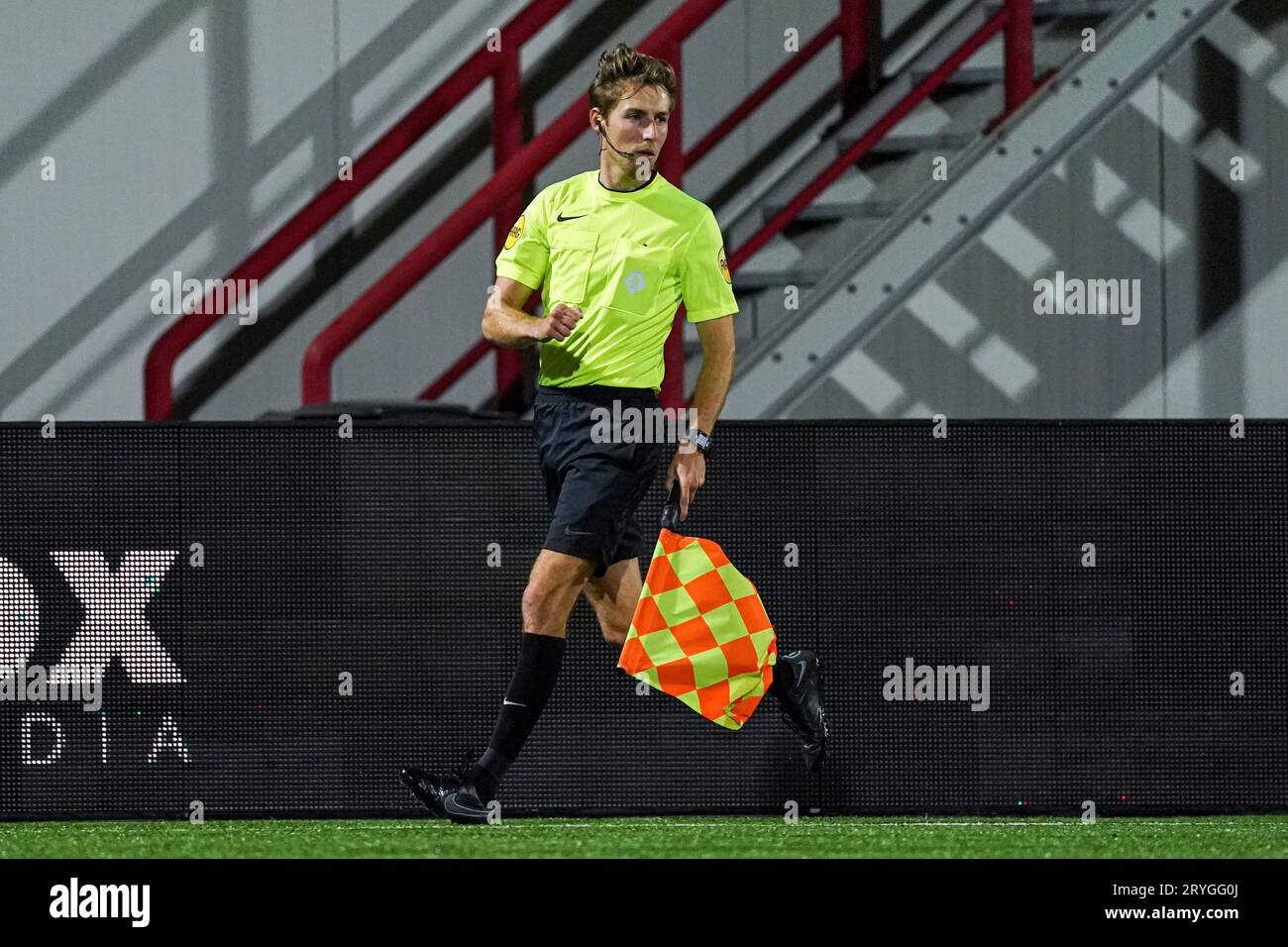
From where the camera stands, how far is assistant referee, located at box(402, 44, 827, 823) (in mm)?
5457

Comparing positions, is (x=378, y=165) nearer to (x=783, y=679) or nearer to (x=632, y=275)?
(x=632, y=275)

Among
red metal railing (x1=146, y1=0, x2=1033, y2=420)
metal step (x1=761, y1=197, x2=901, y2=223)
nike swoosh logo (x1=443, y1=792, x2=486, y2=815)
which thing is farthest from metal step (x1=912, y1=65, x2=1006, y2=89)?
nike swoosh logo (x1=443, y1=792, x2=486, y2=815)

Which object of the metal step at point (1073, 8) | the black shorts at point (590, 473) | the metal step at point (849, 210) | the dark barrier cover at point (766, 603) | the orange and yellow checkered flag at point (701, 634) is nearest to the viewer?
the black shorts at point (590, 473)

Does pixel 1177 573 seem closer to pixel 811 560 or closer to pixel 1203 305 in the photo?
pixel 811 560

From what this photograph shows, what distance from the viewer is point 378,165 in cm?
890

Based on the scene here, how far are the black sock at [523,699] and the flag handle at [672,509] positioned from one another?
43 centimetres

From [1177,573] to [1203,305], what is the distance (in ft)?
14.1

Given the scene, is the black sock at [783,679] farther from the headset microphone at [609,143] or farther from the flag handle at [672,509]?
the headset microphone at [609,143]

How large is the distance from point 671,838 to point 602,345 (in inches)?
50.6

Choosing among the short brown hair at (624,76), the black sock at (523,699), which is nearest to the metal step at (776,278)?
the short brown hair at (624,76)

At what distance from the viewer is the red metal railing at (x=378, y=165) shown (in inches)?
344

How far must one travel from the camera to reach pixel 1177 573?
586cm

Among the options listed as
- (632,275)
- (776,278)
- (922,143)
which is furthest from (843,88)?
(632,275)

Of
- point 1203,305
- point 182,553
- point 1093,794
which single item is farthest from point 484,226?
point 1093,794
